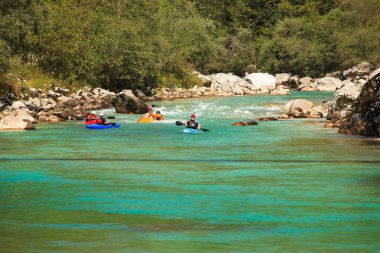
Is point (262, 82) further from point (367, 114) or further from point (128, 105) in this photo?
point (367, 114)

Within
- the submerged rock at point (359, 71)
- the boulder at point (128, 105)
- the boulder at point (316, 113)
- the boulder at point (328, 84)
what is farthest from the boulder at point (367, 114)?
the submerged rock at point (359, 71)

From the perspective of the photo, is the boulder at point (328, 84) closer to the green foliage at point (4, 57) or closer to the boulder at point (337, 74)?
the boulder at point (337, 74)

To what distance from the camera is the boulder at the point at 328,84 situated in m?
89.6

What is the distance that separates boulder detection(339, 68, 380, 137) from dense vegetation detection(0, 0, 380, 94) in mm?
20476

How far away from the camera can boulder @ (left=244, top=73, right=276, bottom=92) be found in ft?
301

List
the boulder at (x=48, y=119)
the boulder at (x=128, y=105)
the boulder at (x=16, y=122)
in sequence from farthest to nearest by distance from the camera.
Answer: the boulder at (x=128, y=105)
the boulder at (x=48, y=119)
the boulder at (x=16, y=122)

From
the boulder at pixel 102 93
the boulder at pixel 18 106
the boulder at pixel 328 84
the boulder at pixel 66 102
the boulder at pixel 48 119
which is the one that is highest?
the boulder at pixel 18 106

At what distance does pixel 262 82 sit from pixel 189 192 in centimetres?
7237

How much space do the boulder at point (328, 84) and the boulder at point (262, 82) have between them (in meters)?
5.24

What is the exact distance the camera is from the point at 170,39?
8681cm

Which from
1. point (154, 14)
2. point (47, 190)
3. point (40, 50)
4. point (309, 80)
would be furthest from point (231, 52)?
point (47, 190)

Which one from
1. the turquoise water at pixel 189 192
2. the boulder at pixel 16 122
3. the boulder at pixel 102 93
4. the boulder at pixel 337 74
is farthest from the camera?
the boulder at pixel 337 74

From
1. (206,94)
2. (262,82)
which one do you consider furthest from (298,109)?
(262,82)

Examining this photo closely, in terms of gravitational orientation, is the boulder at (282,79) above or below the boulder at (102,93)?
below
